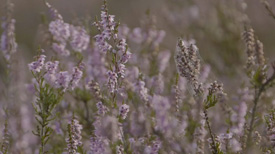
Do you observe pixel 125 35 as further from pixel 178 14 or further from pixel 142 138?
pixel 178 14

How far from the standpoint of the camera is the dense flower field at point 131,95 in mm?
3641

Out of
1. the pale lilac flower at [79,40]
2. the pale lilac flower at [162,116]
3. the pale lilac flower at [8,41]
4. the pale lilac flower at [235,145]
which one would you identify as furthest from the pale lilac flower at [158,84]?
the pale lilac flower at [8,41]

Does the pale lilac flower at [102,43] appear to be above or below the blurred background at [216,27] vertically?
below

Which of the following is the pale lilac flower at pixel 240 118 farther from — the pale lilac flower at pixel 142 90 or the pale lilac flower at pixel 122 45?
the pale lilac flower at pixel 122 45

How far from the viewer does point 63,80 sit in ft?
14.9

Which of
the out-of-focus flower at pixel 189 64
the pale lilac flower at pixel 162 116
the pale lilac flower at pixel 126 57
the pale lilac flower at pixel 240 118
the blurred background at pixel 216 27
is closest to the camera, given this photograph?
the pale lilac flower at pixel 162 116

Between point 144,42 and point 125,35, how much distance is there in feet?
1.01

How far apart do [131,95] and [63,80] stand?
68 cm

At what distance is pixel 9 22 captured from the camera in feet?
18.5

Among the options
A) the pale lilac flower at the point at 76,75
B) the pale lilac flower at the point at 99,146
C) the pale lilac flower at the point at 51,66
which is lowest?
the pale lilac flower at the point at 99,146

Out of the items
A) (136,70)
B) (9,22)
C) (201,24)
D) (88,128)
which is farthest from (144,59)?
(201,24)

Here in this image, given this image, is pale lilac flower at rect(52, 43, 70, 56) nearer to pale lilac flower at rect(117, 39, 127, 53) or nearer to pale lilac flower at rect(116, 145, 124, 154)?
pale lilac flower at rect(117, 39, 127, 53)

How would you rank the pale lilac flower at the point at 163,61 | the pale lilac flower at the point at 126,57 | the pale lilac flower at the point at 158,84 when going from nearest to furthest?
the pale lilac flower at the point at 126,57
the pale lilac flower at the point at 158,84
the pale lilac flower at the point at 163,61

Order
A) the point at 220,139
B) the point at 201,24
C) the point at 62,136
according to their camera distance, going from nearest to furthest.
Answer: the point at 220,139
the point at 62,136
the point at 201,24
